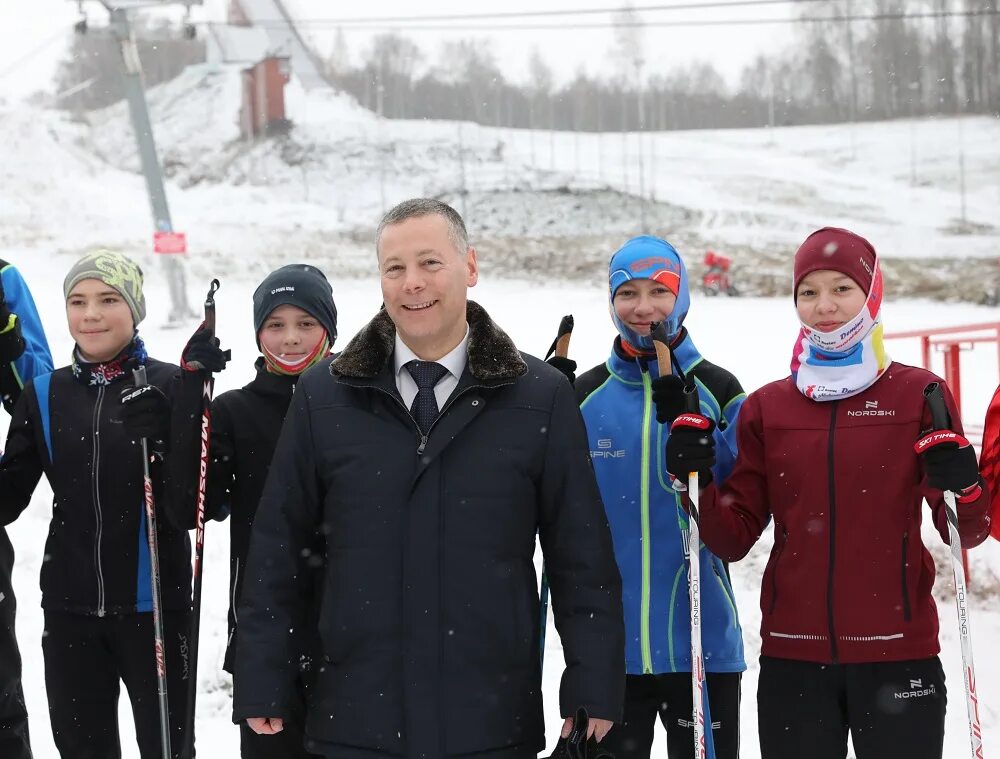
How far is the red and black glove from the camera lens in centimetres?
280

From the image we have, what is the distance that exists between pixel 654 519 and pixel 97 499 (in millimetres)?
2016

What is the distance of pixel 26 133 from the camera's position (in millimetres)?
34625

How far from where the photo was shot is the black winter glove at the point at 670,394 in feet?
10.2

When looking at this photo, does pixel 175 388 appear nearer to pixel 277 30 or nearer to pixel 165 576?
pixel 165 576

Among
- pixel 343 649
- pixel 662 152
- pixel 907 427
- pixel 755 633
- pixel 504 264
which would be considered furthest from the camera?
pixel 662 152

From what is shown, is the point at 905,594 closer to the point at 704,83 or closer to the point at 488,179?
the point at 488,179

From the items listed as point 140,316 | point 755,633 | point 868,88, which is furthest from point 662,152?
point 140,316

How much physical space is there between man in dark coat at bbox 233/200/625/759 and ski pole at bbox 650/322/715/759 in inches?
24.8

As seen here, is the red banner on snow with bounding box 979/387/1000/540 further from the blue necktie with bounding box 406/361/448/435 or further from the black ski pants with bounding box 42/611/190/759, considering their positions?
the black ski pants with bounding box 42/611/190/759

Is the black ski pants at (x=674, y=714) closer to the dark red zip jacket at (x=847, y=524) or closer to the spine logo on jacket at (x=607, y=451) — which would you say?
the dark red zip jacket at (x=847, y=524)

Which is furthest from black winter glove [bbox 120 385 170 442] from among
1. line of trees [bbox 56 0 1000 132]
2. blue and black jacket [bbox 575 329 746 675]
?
line of trees [bbox 56 0 1000 132]

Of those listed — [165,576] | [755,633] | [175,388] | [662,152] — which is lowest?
[755,633]

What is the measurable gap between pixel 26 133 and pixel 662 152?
73.8 ft

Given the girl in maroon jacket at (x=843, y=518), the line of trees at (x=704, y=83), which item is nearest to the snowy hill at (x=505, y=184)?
the line of trees at (x=704, y=83)
